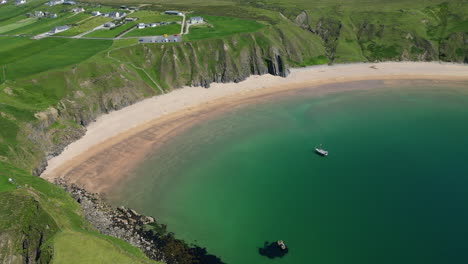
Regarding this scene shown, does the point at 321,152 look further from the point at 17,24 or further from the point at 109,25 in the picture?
the point at 17,24

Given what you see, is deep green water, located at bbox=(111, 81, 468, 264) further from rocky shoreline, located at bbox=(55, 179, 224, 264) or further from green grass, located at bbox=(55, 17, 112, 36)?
green grass, located at bbox=(55, 17, 112, 36)

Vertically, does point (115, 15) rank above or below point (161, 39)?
above

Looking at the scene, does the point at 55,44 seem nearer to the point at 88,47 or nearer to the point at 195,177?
the point at 88,47

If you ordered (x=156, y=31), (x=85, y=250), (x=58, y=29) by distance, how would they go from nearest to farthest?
(x=85, y=250)
(x=156, y=31)
(x=58, y=29)

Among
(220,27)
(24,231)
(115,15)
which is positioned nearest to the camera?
(24,231)

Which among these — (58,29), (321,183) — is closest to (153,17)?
(58,29)

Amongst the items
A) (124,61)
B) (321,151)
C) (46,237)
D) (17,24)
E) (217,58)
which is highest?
(17,24)

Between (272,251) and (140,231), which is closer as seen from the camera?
(272,251)
